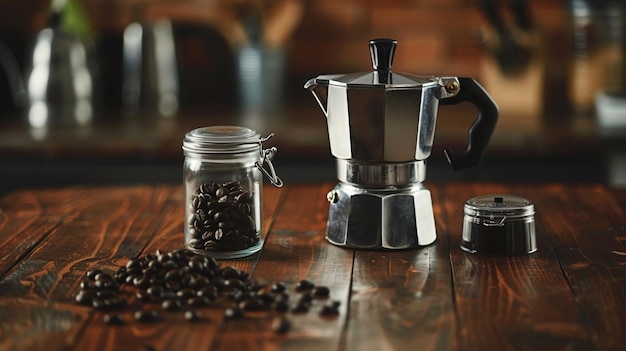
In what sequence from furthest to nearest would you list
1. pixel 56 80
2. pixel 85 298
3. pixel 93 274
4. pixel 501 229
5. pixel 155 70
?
pixel 155 70
pixel 56 80
pixel 501 229
pixel 93 274
pixel 85 298

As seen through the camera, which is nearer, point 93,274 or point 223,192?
point 93,274

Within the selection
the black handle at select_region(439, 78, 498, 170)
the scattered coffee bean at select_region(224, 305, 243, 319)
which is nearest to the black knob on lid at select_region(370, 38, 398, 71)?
the black handle at select_region(439, 78, 498, 170)

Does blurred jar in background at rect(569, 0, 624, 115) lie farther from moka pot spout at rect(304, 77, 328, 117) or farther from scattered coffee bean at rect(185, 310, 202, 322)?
scattered coffee bean at rect(185, 310, 202, 322)

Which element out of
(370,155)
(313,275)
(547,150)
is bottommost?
(547,150)

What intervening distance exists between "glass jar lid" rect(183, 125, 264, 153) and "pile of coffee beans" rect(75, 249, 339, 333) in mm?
172

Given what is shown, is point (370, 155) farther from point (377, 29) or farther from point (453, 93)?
point (377, 29)

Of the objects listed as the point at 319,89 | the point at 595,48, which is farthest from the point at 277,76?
the point at 319,89

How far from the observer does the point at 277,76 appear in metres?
3.04

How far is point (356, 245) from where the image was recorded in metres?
1.48

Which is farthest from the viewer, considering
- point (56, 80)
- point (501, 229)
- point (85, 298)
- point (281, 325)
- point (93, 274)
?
point (56, 80)

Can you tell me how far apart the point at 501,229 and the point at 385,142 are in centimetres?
21

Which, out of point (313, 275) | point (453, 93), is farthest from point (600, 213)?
point (313, 275)

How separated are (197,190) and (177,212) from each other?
0.93 ft

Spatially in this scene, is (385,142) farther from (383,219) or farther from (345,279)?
(345,279)
